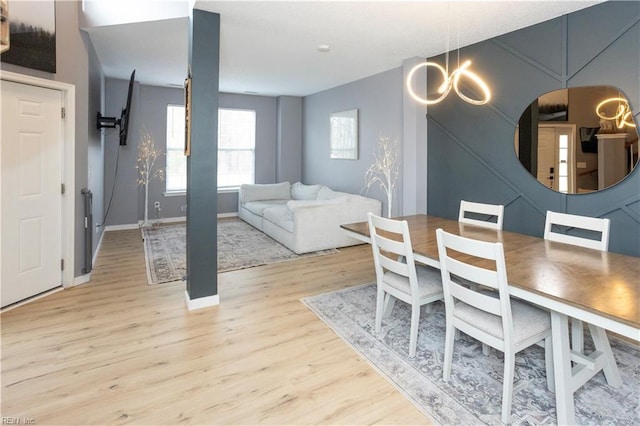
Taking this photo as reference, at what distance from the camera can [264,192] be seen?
7.21 m

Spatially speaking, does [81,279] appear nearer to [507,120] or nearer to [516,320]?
[516,320]

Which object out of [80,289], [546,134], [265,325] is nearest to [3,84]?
[80,289]

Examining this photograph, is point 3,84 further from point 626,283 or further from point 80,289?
point 626,283

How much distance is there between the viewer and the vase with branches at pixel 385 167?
5227 millimetres

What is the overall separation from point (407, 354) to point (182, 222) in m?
5.87

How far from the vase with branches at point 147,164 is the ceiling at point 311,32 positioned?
1.49 m

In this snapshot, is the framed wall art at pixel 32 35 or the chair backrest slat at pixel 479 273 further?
the framed wall art at pixel 32 35

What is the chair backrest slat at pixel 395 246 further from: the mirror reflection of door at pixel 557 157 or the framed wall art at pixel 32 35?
the framed wall art at pixel 32 35

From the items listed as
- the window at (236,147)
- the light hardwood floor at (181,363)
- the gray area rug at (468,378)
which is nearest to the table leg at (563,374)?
the gray area rug at (468,378)

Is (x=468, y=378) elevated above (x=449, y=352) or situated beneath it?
situated beneath

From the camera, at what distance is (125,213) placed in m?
6.52

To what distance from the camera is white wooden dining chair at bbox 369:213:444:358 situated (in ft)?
7.79

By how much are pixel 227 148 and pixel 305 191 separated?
2.12 meters

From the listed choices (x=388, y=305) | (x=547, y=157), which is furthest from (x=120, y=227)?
(x=547, y=157)
